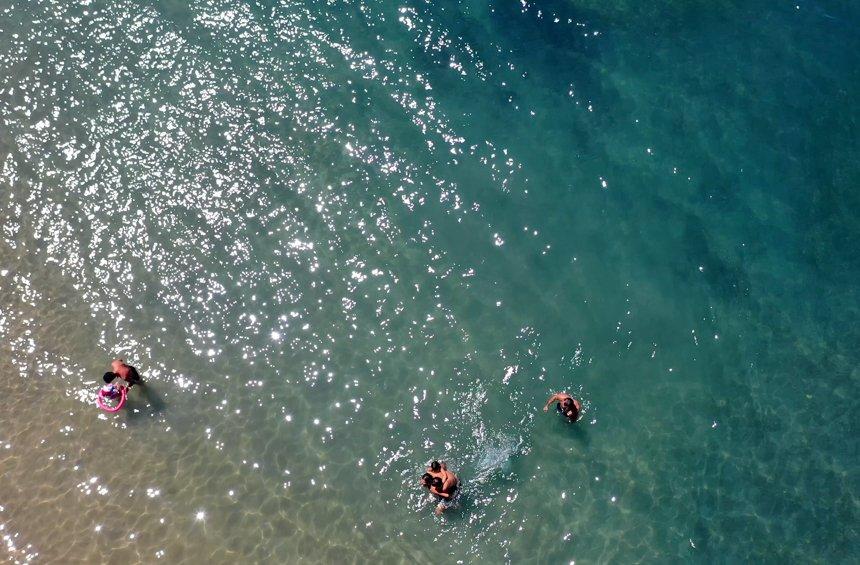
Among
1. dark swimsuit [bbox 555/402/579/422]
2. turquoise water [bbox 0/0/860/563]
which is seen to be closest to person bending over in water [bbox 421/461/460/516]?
turquoise water [bbox 0/0/860/563]

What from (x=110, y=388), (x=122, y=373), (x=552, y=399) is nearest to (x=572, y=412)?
(x=552, y=399)

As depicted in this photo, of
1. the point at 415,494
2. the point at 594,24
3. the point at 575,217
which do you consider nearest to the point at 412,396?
the point at 415,494

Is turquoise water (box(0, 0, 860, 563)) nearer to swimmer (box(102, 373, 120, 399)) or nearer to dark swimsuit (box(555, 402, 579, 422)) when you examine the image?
dark swimsuit (box(555, 402, 579, 422))

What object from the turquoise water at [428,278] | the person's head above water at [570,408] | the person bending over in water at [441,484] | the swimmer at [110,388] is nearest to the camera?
the person bending over in water at [441,484]

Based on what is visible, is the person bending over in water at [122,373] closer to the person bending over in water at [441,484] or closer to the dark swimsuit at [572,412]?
the person bending over in water at [441,484]

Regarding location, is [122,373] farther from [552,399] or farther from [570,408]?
[570,408]

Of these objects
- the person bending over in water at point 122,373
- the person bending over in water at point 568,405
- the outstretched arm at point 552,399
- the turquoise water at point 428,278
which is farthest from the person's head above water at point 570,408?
the person bending over in water at point 122,373
